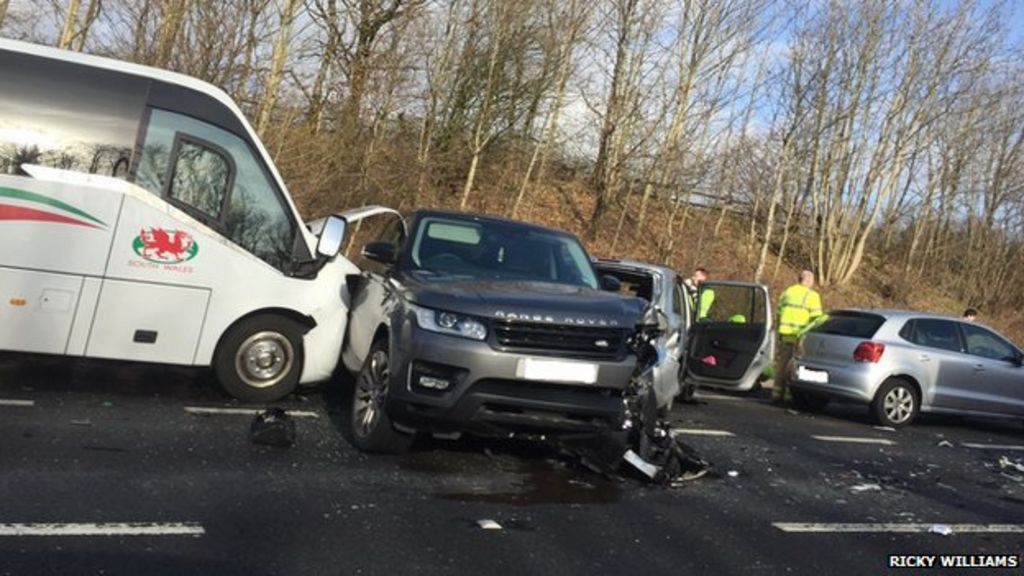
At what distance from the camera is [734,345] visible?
37.7 feet

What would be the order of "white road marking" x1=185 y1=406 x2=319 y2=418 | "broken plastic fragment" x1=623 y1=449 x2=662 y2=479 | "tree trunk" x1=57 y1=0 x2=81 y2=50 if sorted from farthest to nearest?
"tree trunk" x1=57 y1=0 x2=81 y2=50 → "white road marking" x1=185 y1=406 x2=319 y2=418 → "broken plastic fragment" x1=623 y1=449 x2=662 y2=479

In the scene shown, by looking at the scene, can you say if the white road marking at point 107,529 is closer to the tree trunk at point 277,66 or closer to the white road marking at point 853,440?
the white road marking at point 853,440

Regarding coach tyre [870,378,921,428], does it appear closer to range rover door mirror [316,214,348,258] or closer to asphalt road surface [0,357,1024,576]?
asphalt road surface [0,357,1024,576]

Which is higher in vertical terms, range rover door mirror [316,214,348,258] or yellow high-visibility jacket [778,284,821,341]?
yellow high-visibility jacket [778,284,821,341]

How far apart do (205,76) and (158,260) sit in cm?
781

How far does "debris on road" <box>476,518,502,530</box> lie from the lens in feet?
17.1

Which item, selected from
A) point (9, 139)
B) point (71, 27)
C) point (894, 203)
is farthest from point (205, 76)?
point (894, 203)

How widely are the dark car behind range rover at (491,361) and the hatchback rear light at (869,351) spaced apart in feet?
19.8

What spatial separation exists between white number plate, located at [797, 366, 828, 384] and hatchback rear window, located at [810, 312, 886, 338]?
569 millimetres

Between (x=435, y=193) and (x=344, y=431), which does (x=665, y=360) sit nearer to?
(x=344, y=431)

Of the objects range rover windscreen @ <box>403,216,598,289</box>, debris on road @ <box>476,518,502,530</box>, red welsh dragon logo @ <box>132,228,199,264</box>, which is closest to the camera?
debris on road @ <box>476,518,502,530</box>

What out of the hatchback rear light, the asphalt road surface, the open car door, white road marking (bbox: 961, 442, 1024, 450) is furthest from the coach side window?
white road marking (bbox: 961, 442, 1024, 450)

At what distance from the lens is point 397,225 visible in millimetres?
8211

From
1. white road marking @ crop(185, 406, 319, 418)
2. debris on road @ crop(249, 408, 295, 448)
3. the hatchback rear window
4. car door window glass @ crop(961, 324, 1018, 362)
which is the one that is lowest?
white road marking @ crop(185, 406, 319, 418)
